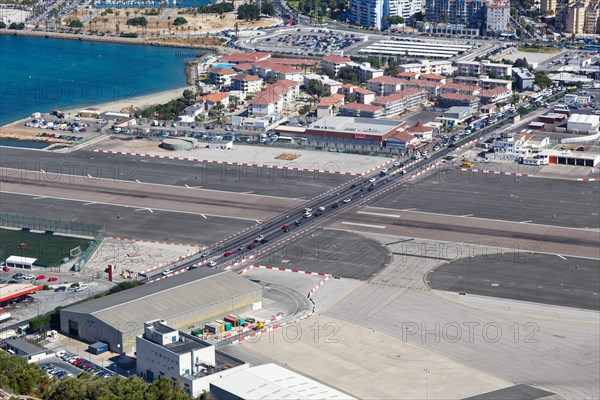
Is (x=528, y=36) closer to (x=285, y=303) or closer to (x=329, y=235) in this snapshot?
(x=329, y=235)

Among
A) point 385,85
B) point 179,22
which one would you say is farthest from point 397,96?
A: point 179,22

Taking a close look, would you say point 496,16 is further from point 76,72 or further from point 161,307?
point 161,307

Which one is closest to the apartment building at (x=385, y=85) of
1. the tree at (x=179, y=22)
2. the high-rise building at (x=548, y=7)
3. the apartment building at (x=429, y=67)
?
the apartment building at (x=429, y=67)

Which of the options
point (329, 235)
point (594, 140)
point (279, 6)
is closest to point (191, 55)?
point (279, 6)

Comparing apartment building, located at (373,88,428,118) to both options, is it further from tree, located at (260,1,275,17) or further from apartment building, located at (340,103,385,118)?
tree, located at (260,1,275,17)

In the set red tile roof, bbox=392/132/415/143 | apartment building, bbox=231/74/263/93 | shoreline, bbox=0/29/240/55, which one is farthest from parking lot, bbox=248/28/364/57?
red tile roof, bbox=392/132/415/143
